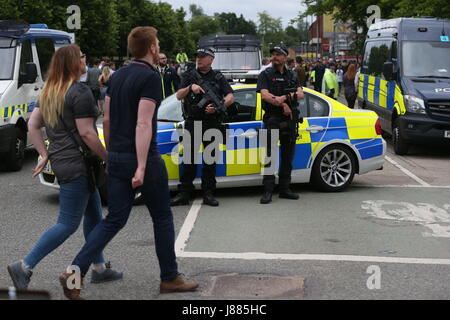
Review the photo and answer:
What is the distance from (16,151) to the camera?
11.8 meters

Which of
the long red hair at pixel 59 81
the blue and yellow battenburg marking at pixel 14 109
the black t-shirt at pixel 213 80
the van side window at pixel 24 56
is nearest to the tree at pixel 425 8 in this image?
the van side window at pixel 24 56

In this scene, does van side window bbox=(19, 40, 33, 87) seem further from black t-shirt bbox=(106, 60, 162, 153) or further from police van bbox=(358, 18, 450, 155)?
black t-shirt bbox=(106, 60, 162, 153)

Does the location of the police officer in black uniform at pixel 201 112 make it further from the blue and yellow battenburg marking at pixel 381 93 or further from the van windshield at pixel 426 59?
the van windshield at pixel 426 59

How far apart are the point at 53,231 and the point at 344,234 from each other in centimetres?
313

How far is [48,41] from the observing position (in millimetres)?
13656

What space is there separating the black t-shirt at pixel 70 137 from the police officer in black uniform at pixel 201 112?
3161 millimetres

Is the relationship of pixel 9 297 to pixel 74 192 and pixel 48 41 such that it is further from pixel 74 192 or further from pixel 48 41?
pixel 48 41

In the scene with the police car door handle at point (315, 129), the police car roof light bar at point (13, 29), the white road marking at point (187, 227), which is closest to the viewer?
the white road marking at point (187, 227)

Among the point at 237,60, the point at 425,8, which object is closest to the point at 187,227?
the point at 425,8

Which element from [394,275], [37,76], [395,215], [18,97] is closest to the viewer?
[394,275]

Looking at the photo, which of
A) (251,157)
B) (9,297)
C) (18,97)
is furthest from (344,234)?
(18,97)

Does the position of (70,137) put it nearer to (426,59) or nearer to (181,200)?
(181,200)

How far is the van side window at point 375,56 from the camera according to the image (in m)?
15.4

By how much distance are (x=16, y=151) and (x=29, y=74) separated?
131cm
